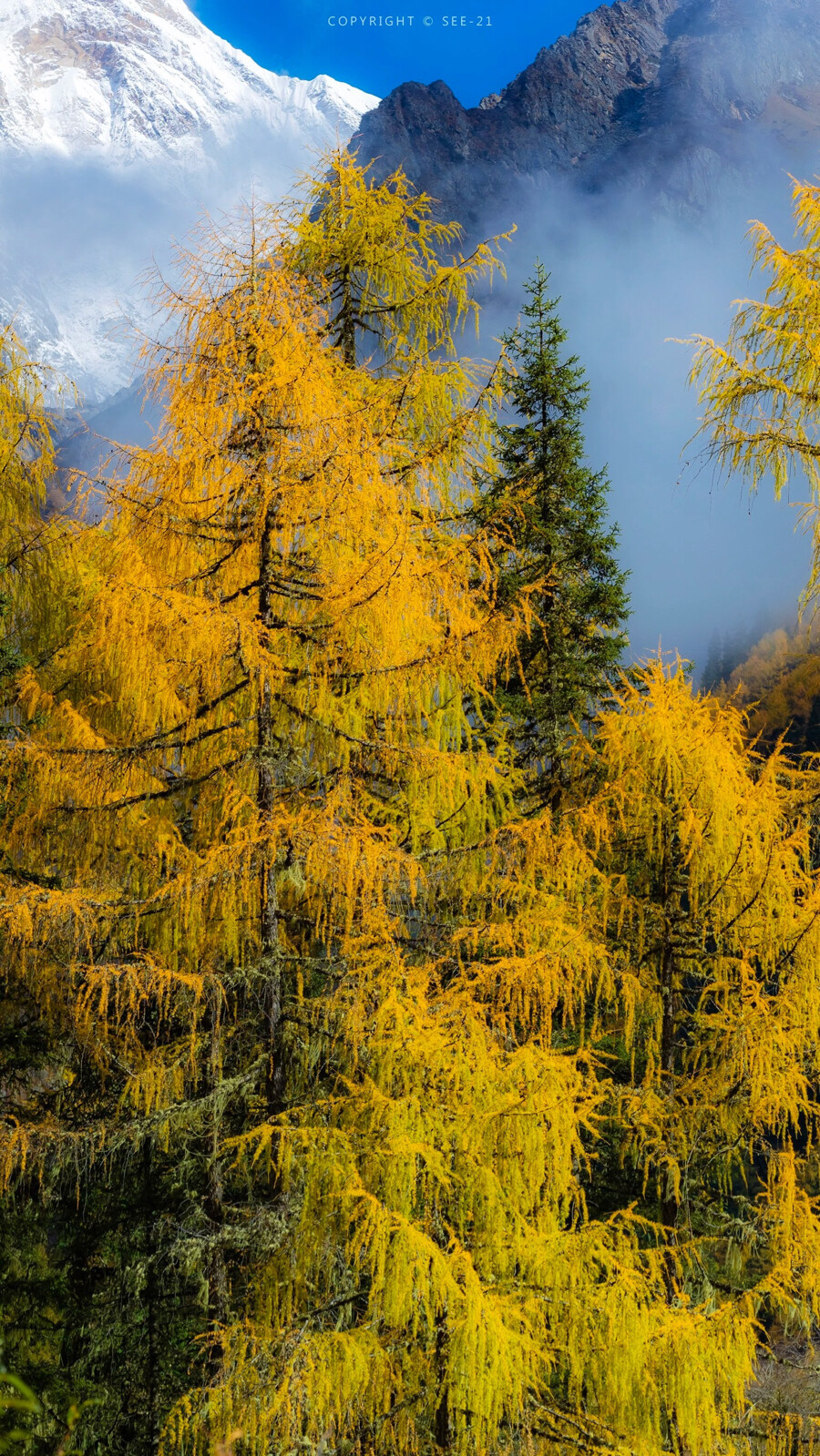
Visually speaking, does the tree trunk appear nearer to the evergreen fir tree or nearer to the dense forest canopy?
the dense forest canopy

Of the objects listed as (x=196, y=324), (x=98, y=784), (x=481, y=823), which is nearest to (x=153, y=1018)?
(x=98, y=784)

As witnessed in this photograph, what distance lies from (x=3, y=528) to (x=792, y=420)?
24.4 ft

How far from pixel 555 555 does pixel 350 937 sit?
24.9ft

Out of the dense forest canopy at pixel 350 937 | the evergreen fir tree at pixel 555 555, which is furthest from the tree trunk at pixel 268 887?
the evergreen fir tree at pixel 555 555

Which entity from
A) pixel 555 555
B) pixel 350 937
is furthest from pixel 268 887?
pixel 555 555

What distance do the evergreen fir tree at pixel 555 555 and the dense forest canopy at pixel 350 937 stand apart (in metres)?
2.46

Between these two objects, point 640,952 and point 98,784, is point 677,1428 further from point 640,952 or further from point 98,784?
point 98,784

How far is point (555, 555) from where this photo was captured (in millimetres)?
12727

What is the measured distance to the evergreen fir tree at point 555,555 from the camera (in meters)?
12.4

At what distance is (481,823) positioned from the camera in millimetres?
9055

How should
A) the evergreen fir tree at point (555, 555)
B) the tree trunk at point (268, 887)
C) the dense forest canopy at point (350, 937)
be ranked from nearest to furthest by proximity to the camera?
the dense forest canopy at point (350, 937)
the tree trunk at point (268, 887)
the evergreen fir tree at point (555, 555)

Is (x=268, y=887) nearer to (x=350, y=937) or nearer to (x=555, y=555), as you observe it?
(x=350, y=937)

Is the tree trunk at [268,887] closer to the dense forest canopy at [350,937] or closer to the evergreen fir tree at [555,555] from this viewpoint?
the dense forest canopy at [350,937]

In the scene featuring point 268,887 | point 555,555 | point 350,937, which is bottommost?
point 350,937
